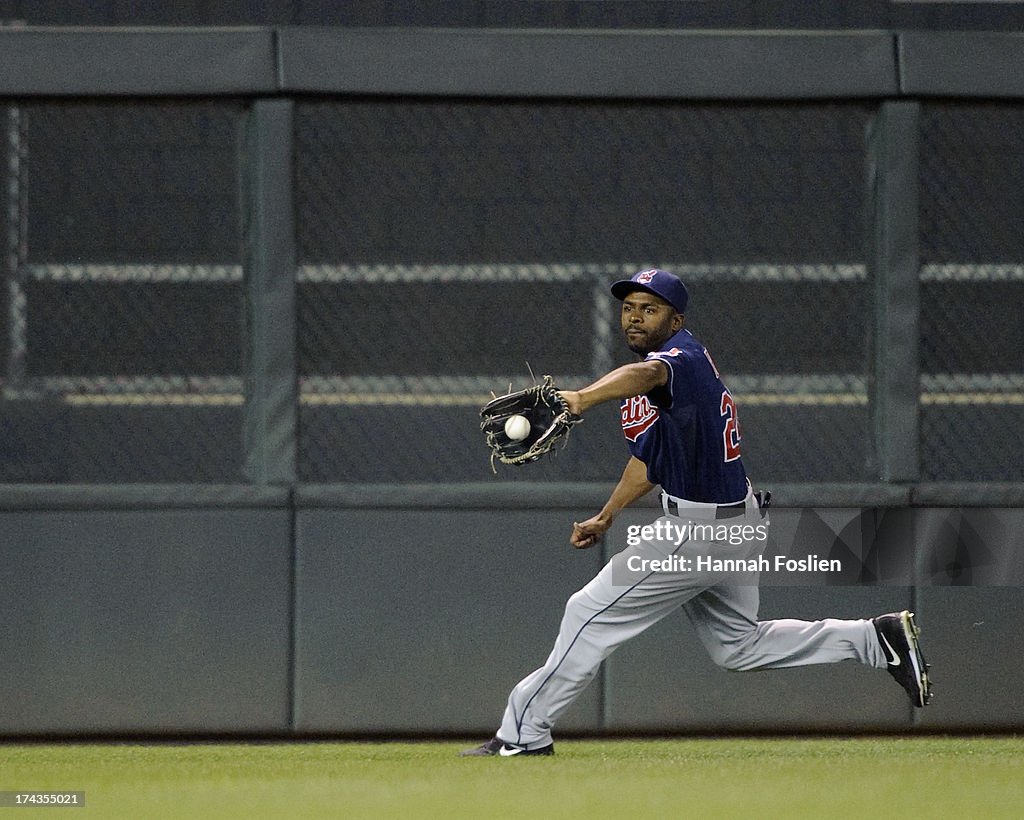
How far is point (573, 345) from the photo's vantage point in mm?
8906

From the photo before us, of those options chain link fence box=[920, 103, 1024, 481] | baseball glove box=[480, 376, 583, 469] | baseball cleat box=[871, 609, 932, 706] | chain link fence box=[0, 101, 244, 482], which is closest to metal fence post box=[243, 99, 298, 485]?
chain link fence box=[0, 101, 244, 482]

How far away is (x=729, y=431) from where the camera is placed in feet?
15.7

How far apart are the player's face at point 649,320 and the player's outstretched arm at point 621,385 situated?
25 cm

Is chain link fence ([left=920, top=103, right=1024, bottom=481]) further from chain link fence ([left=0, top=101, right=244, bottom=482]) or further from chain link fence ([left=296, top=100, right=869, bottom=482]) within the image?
chain link fence ([left=0, top=101, right=244, bottom=482])

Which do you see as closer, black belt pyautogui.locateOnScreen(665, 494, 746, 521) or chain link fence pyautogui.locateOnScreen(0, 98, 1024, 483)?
black belt pyautogui.locateOnScreen(665, 494, 746, 521)

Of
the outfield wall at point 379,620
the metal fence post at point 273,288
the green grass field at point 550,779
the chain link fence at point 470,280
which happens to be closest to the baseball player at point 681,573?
the green grass field at point 550,779

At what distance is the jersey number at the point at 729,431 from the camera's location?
475 cm

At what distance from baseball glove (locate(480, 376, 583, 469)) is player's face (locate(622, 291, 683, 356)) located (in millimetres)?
491

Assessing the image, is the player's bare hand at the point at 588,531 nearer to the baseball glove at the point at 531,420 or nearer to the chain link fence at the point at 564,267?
the baseball glove at the point at 531,420

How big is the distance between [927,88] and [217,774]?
3.09m

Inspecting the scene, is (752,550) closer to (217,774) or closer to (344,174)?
(217,774)

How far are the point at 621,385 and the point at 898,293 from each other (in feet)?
5.51

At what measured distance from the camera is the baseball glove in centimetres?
432

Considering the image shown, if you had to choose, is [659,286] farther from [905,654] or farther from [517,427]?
[905,654]
